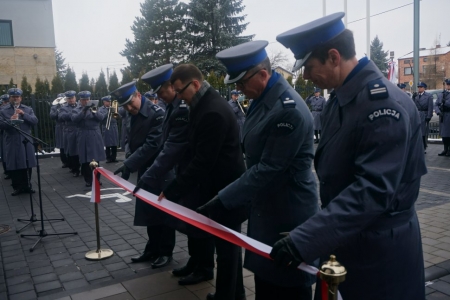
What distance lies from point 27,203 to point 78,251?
143 inches

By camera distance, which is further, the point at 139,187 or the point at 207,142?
the point at 139,187

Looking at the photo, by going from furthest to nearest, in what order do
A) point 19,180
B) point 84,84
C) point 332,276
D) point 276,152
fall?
point 84,84, point 19,180, point 276,152, point 332,276

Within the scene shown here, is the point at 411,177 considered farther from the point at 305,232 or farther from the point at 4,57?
the point at 4,57

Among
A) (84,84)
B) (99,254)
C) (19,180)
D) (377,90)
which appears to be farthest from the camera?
(84,84)

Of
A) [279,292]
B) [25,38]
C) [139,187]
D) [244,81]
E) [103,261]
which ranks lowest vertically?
[103,261]

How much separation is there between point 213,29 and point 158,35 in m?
7.51

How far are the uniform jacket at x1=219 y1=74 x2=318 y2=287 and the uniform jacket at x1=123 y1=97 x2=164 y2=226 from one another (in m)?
2.00

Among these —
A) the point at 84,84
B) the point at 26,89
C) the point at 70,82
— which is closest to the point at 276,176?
the point at 26,89

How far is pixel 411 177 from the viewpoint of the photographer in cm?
181

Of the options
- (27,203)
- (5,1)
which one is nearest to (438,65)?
(5,1)

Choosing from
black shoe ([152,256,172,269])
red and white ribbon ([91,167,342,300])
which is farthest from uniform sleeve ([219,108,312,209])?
black shoe ([152,256,172,269])

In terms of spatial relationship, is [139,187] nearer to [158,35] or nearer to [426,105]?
[426,105]

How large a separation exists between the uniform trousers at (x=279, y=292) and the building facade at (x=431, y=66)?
2313 inches

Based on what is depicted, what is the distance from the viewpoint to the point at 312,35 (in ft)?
6.11
